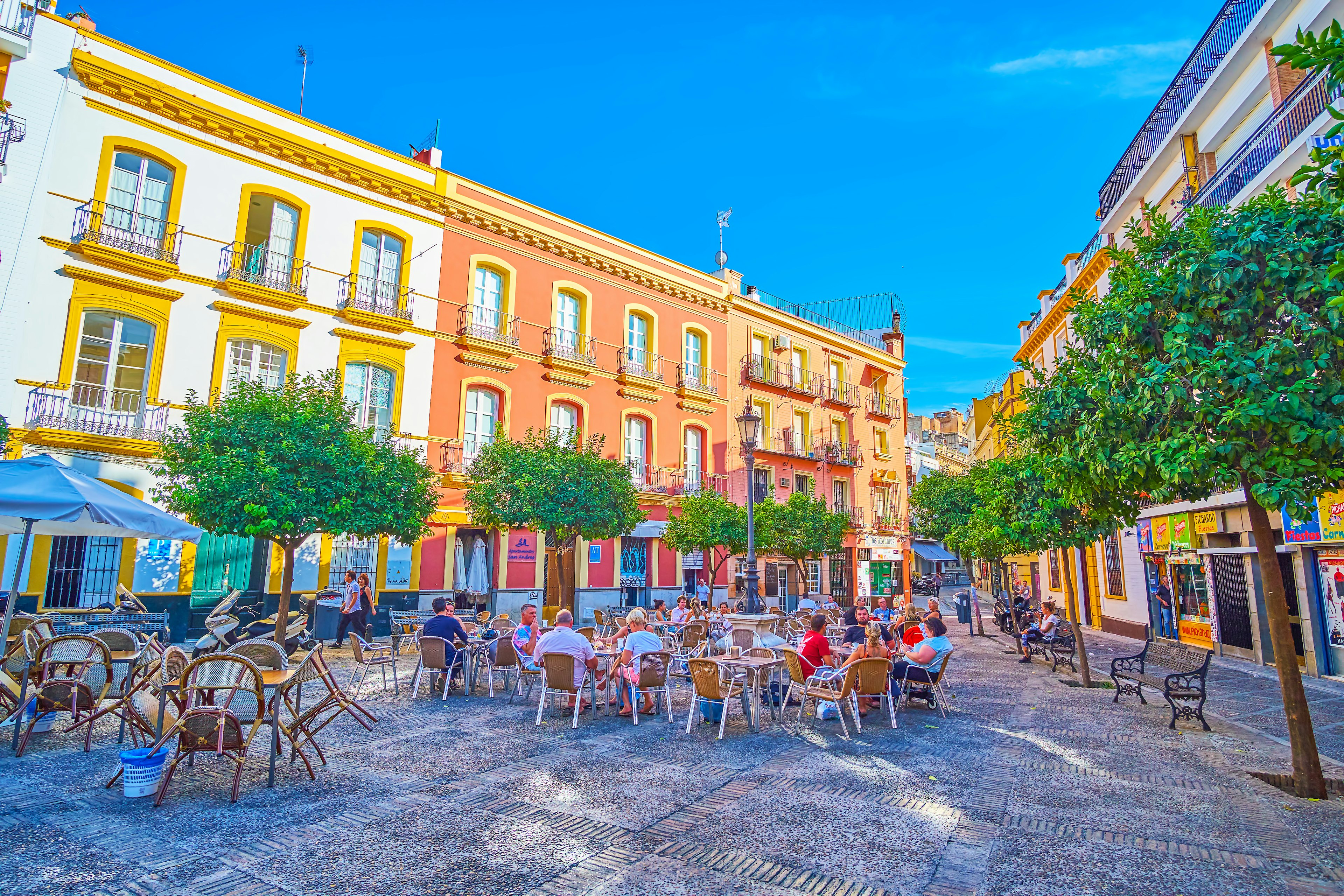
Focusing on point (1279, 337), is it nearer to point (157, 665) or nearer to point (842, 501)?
point (157, 665)

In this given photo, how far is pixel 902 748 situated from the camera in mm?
7172

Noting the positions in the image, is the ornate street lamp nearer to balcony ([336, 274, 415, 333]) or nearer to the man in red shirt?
the man in red shirt

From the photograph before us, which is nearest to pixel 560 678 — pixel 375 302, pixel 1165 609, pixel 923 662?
pixel 923 662

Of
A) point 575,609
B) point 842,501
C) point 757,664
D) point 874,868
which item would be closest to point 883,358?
point 842,501

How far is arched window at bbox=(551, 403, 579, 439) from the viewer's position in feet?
70.8

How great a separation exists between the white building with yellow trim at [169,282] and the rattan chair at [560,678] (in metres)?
10.3

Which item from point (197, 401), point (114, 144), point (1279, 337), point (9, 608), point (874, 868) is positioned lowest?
point (874, 868)

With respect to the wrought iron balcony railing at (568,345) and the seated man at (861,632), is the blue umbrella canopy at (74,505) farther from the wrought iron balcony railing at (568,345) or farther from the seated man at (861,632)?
the wrought iron balcony railing at (568,345)

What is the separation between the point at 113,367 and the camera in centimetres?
1446

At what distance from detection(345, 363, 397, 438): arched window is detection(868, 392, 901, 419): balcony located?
22517mm

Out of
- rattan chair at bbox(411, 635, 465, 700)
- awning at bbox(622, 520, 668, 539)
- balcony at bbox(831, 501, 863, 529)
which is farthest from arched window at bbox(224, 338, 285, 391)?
balcony at bbox(831, 501, 863, 529)

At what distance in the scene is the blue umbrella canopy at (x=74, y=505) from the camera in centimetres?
635

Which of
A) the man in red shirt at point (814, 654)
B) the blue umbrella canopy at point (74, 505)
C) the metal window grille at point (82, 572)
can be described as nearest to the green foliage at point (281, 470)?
the metal window grille at point (82, 572)

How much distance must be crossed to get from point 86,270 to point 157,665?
11.6m
